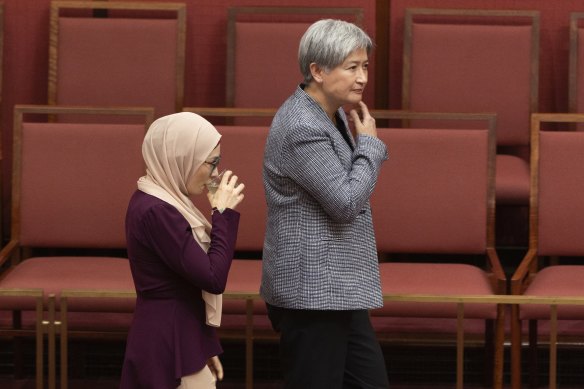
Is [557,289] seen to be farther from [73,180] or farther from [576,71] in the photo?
[73,180]

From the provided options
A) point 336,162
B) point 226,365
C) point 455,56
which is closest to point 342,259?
point 336,162

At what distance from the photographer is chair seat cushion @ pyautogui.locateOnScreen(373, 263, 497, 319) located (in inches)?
68.4

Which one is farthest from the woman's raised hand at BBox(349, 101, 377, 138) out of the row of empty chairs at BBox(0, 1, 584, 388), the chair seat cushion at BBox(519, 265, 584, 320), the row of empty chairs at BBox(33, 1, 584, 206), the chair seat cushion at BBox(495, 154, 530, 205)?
the row of empty chairs at BBox(33, 1, 584, 206)

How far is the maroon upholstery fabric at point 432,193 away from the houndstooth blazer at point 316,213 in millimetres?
672

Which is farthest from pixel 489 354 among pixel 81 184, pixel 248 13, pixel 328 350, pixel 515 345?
pixel 248 13

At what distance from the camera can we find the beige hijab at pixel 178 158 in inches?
47.6

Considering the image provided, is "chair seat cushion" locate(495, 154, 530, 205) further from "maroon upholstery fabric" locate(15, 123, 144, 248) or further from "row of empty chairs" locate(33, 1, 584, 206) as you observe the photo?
"maroon upholstery fabric" locate(15, 123, 144, 248)

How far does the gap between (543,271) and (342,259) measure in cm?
72

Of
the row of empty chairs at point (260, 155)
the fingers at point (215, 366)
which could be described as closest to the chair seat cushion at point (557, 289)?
the row of empty chairs at point (260, 155)

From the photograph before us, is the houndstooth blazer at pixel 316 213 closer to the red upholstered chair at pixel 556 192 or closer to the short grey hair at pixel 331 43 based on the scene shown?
the short grey hair at pixel 331 43

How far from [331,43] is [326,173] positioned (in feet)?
0.50

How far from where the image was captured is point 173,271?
3.99 feet

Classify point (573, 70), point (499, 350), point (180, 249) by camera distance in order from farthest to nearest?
point (573, 70) < point (499, 350) < point (180, 249)

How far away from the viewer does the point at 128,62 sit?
7.50ft
